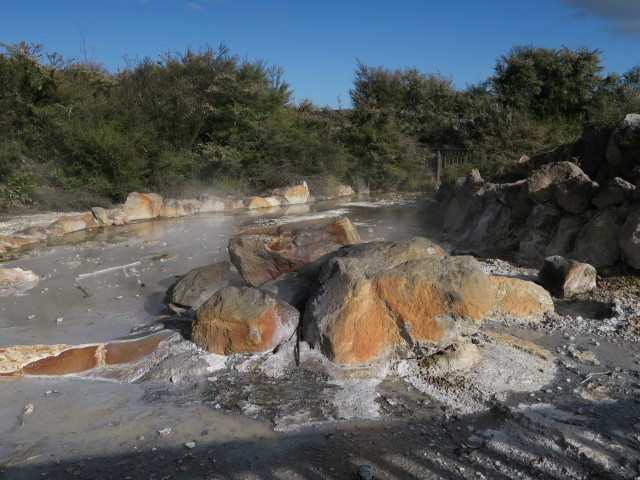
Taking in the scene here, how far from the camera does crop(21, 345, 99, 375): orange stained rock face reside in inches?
187

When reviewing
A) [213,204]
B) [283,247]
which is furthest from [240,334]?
[213,204]

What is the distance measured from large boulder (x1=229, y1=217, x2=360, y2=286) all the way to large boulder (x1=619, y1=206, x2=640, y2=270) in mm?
3585

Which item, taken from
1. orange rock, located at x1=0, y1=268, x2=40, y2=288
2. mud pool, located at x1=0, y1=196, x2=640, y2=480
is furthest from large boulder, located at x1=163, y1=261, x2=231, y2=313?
orange rock, located at x1=0, y1=268, x2=40, y2=288

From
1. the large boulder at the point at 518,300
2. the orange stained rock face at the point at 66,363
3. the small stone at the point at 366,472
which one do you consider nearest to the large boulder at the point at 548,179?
the large boulder at the point at 518,300

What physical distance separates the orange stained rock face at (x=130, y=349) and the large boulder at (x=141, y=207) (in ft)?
34.0

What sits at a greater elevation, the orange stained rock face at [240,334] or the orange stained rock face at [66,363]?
the orange stained rock face at [240,334]

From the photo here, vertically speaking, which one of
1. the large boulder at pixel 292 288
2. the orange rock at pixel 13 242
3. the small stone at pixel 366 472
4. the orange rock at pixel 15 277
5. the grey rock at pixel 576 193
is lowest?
the small stone at pixel 366 472

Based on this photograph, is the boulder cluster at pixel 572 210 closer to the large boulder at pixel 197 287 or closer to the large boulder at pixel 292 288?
the large boulder at pixel 292 288

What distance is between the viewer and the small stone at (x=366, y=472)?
10.3 feet

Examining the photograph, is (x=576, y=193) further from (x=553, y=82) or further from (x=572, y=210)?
(x=553, y=82)

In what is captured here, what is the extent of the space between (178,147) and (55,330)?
15984 mm

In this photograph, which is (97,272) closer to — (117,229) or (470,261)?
(117,229)

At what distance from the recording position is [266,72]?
2256cm

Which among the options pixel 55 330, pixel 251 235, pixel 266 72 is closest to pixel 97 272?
pixel 55 330
